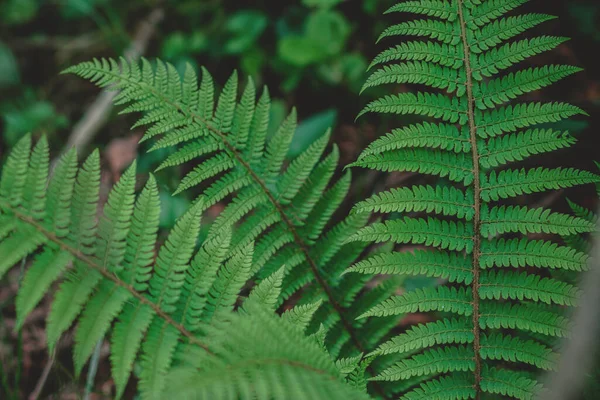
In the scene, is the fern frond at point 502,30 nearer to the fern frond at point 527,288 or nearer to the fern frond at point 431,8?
the fern frond at point 431,8

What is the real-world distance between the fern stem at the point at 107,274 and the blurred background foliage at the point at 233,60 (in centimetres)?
89

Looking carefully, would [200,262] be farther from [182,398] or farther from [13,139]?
[13,139]

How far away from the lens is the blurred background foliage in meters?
2.73

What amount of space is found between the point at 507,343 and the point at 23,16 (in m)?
4.43

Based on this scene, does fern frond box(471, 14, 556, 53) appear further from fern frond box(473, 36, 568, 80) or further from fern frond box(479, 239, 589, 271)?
fern frond box(479, 239, 589, 271)

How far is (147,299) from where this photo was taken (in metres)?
1.50

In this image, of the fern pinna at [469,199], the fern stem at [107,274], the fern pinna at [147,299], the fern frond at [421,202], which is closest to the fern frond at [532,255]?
the fern pinna at [469,199]

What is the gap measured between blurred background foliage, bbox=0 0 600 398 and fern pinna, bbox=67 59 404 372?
0.49m

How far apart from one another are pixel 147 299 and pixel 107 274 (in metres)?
0.14

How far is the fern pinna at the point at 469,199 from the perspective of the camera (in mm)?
1656

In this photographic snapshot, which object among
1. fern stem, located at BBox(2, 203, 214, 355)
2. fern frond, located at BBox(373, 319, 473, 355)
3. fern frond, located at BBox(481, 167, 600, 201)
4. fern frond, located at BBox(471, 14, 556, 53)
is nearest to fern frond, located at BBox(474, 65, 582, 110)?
fern frond, located at BBox(471, 14, 556, 53)

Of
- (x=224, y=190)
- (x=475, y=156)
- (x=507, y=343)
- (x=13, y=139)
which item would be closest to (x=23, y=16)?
(x=13, y=139)

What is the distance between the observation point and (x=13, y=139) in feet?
11.9

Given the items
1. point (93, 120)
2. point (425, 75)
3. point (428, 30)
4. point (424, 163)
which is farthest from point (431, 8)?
point (93, 120)
